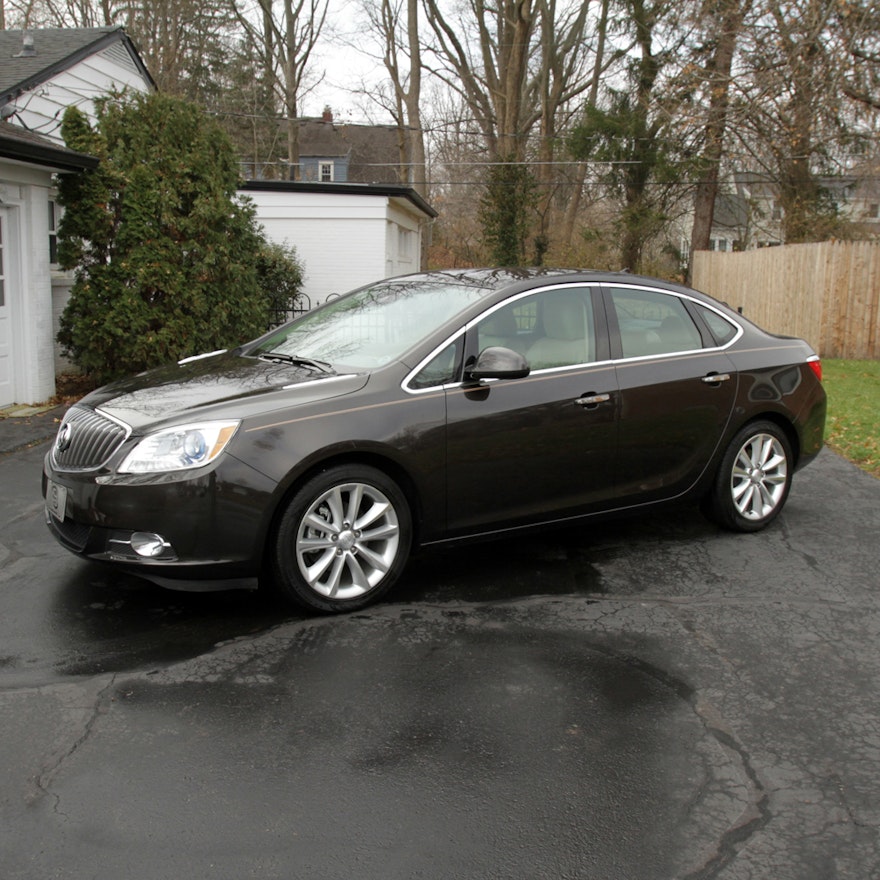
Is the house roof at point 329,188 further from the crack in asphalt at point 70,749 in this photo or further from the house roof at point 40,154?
the crack in asphalt at point 70,749

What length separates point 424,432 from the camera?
455 cm

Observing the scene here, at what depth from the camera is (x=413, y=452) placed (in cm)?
452

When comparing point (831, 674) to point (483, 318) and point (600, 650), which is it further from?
point (483, 318)

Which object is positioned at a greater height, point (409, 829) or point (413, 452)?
point (413, 452)

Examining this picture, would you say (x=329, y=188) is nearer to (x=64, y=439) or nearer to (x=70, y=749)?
(x=64, y=439)

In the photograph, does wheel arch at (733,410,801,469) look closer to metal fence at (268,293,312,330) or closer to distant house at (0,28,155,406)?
distant house at (0,28,155,406)

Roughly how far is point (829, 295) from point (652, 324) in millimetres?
13981

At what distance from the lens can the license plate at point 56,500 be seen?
4.36 m

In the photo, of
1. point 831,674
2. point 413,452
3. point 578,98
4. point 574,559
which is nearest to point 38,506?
point 413,452

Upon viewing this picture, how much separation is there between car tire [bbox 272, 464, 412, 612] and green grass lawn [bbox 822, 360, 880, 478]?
17.7ft

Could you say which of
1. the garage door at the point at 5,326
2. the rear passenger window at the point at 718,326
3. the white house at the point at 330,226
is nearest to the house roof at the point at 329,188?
the white house at the point at 330,226

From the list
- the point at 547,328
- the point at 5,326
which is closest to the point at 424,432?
the point at 547,328

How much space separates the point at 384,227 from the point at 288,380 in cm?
1561

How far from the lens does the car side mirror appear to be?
182 inches
